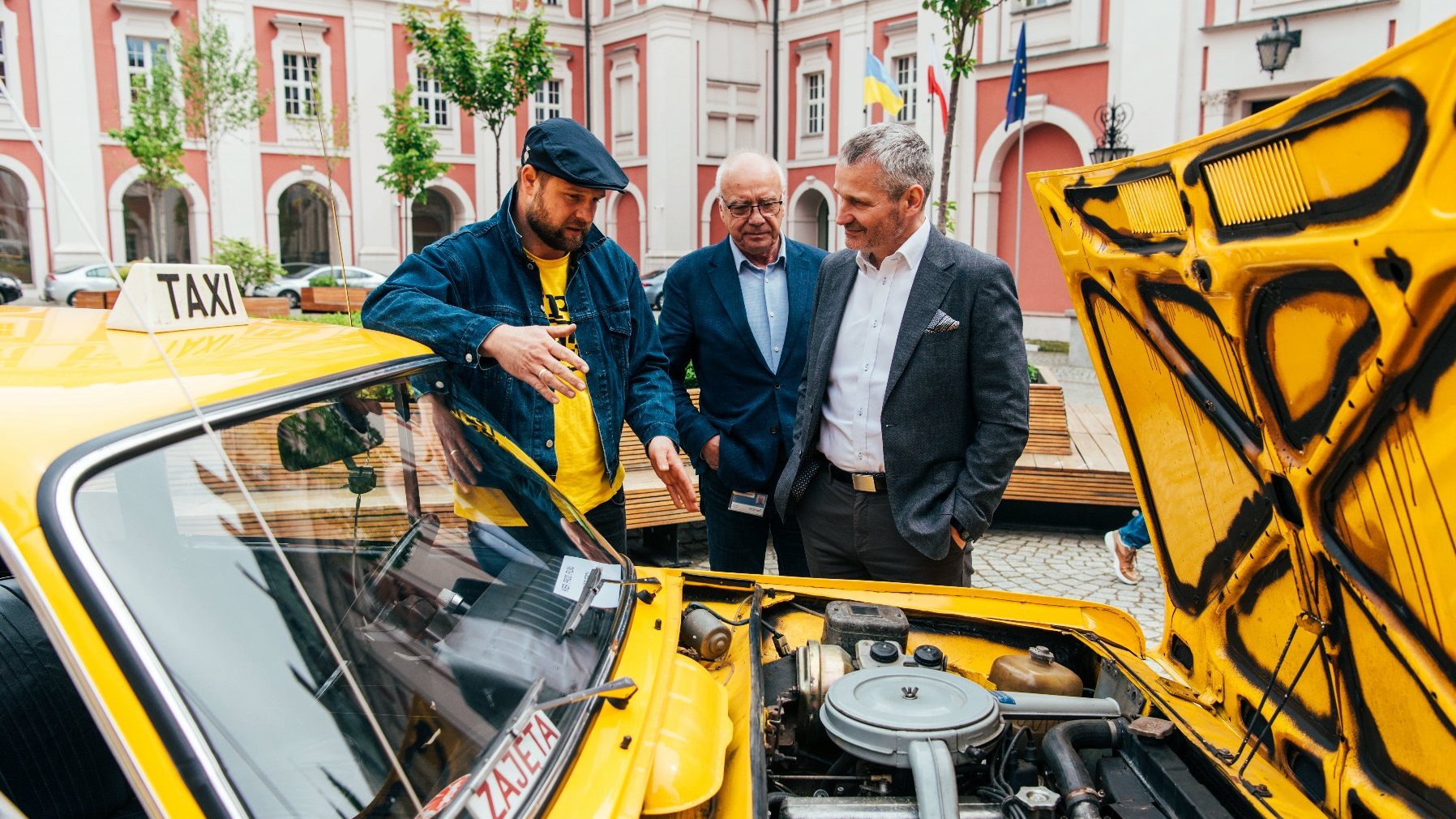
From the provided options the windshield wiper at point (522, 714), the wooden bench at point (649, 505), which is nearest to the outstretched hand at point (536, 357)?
the windshield wiper at point (522, 714)

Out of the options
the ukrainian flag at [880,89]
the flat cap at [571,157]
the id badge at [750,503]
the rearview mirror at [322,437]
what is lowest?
the id badge at [750,503]

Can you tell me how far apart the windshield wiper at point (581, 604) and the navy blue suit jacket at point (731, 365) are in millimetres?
1469

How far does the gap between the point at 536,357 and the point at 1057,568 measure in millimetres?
4367

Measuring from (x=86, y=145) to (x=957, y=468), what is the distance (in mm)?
29198

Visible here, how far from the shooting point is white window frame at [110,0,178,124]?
87.1ft

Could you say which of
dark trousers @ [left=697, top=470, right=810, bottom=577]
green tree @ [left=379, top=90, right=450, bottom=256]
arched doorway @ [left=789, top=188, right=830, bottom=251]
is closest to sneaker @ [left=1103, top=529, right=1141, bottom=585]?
dark trousers @ [left=697, top=470, right=810, bottom=577]

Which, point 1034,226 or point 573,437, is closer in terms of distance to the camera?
point 573,437

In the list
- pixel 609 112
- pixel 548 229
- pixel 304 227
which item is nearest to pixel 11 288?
pixel 304 227

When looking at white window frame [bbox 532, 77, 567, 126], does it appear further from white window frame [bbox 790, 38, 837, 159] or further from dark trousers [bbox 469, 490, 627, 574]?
dark trousers [bbox 469, 490, 627, 574]

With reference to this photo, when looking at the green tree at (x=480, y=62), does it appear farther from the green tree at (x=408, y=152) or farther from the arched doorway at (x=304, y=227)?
the arched doorway at (x=304, y=227)

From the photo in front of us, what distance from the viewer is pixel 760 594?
8.14 feet

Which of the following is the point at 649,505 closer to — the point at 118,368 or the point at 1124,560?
the point at 1124,560

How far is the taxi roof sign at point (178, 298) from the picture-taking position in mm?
1783

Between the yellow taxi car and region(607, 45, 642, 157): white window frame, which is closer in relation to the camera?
the yellow taxi car
